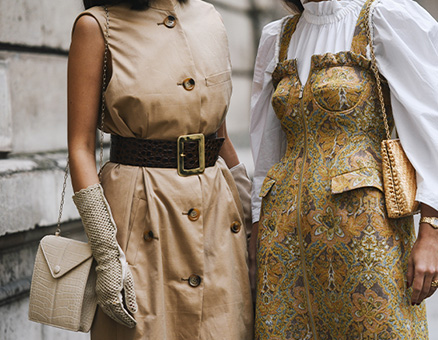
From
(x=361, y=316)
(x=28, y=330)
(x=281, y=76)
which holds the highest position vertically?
(x=281, y=76)

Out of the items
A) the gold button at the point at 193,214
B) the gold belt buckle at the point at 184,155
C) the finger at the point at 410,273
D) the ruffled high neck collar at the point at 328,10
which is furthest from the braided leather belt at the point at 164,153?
the finger at the point at 410,273

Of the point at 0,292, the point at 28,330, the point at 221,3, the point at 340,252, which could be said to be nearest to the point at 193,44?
the point at 340,252

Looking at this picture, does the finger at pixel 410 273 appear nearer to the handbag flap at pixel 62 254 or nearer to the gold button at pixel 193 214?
the gold button at pixel 193 214

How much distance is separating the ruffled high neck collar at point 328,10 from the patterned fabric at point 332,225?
11cm

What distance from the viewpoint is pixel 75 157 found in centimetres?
239

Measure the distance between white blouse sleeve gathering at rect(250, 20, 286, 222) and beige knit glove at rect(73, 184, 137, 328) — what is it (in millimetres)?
636

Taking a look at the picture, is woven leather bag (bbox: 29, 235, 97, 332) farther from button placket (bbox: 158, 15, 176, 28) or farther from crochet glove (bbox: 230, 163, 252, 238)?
button placket (bbox: 158, 15, 176, 28)

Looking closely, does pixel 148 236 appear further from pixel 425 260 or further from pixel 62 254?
pixel 425 260

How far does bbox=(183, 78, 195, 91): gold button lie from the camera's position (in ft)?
8.15

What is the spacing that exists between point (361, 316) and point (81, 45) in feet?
4.06

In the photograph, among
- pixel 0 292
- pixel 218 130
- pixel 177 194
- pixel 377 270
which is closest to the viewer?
pixel 377 270

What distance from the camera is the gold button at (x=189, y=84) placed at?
248 centimetres

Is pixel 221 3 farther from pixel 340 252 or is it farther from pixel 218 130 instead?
pixel 340 252

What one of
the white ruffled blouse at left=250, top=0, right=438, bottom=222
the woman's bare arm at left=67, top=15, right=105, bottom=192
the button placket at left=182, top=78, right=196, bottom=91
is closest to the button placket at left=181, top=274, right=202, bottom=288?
the woman's bare arm at left=67, top=15, right=105, bottom=192
